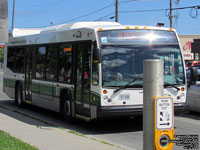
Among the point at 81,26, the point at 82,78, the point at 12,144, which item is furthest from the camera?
the point at 81,26

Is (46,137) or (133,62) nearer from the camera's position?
(46,137)

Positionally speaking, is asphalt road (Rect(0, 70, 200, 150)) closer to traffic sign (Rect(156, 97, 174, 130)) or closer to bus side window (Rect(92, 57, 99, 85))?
bus side window (Rect(92, 57, 99, 85))

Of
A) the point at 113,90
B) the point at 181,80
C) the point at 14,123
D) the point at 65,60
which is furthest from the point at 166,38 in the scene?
the point at 14,123

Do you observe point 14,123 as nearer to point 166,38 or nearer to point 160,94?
point 166,38

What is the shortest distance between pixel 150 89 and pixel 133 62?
5433 mm

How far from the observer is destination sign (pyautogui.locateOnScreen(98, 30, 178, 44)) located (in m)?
9.84

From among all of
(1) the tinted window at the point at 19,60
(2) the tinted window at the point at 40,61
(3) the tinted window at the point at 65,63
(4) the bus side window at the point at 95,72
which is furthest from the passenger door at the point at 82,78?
(1) the tinted window at the point at 19,60

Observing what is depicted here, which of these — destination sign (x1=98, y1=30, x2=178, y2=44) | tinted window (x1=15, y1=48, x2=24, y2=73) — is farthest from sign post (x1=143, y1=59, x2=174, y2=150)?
tinted window (x1=15, y1=48, x2=24, y2=73)

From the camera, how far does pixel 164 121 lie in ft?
14.8

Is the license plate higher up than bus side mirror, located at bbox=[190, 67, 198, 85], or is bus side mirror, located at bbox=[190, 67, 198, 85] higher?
bus side mirror, located at bbox=[190, 67, 198, 85]

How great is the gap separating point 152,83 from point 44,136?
202 inches

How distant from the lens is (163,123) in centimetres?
450

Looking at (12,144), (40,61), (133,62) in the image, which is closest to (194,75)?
(133,62)

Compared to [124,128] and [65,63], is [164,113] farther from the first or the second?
[65,63]
